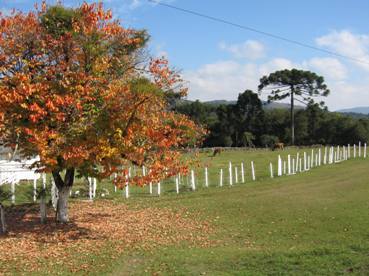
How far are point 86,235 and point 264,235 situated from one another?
189 inches

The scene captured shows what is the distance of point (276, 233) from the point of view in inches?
507

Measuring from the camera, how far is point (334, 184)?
22.6 meters

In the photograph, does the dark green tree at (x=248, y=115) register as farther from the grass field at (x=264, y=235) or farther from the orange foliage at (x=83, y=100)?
the orange foliage at (x=83, y=100)

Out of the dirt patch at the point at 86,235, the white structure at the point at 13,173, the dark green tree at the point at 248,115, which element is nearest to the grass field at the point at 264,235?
the dirt patch at the point at 86,235

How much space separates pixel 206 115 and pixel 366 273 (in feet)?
234

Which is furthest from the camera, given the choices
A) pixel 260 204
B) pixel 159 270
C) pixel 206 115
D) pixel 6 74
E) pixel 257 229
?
pixel 206 115

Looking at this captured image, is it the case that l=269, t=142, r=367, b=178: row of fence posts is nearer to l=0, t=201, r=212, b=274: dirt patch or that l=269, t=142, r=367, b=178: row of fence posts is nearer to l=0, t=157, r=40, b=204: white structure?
l=0, t=157, r=40, b=204: white structure

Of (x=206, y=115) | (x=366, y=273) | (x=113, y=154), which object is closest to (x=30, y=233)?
(x=113, y=154)

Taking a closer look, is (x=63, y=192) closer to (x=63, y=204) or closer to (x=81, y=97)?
(x=63, y=204)

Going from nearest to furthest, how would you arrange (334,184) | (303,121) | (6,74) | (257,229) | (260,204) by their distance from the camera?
(6,74), (257,229), (260,204), (334,184), (303,121)

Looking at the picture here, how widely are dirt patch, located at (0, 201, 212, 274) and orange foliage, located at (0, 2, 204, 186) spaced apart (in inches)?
64.9

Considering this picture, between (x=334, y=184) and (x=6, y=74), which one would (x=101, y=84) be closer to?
(x=6, y=74)

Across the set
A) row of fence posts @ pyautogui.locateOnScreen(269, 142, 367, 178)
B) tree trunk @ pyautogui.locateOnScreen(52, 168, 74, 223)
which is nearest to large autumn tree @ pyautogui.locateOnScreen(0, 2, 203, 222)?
tree trunk @ pyautogui.locateOnScreen(52, 168, 74, 223)

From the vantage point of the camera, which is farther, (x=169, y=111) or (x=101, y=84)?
(x=169, y=111)
